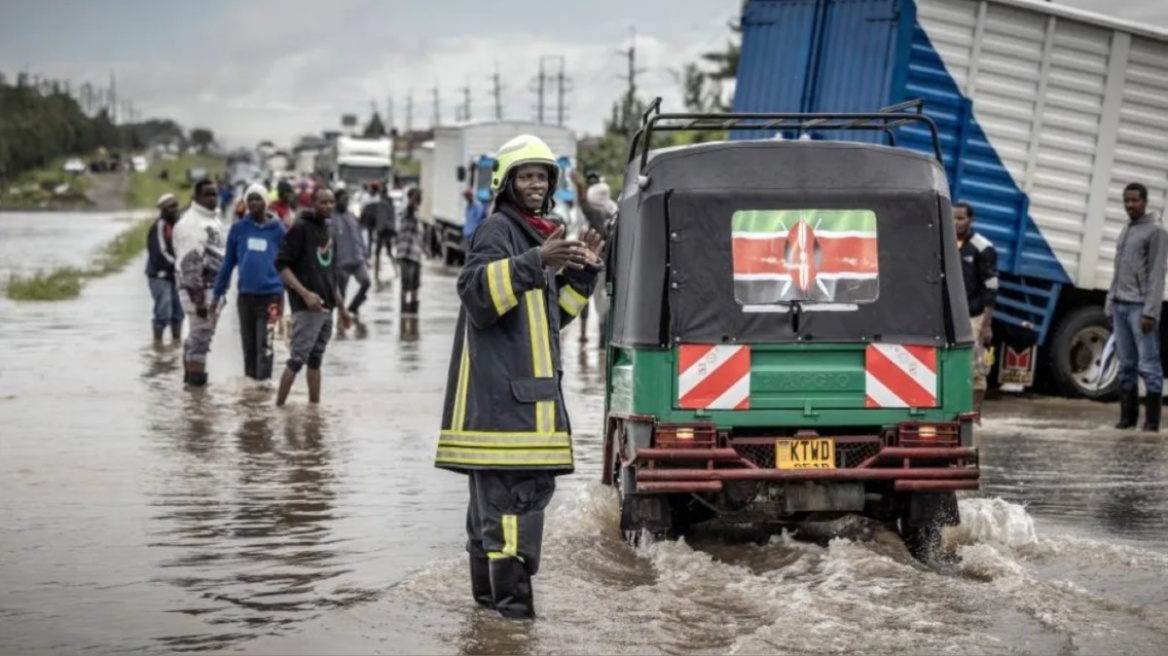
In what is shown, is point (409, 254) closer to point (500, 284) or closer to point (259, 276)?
point (259, 276)

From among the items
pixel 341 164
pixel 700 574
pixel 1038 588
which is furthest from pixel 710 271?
pixel 341 164

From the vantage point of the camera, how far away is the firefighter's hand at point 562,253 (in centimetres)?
783

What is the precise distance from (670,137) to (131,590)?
52.0m

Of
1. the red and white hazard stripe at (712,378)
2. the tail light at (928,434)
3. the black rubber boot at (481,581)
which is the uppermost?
the red and white hazard stripe at (712,378)

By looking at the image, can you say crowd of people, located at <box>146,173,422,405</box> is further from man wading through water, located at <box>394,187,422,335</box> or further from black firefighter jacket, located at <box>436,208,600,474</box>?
black firefighter jacket, located at <box>436,208,600,474</box>

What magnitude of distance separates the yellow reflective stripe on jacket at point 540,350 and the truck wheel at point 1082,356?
11536 mm

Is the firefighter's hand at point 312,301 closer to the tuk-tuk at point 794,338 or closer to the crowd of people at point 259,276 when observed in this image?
the crowd of people at point 259,276

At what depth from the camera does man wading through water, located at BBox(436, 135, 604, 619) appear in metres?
7.89

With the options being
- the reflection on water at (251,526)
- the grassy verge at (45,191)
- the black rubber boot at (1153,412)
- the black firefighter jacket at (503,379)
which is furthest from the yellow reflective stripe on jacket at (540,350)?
the grassy verge at (45,191)

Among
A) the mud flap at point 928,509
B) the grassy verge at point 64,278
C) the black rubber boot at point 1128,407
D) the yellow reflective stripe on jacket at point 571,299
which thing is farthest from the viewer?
the grassy verge at point 64,278

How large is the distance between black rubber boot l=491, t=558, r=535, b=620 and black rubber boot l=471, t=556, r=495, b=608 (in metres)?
0.15

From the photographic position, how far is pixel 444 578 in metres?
9.28

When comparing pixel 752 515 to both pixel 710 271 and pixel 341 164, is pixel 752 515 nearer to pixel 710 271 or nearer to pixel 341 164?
pixel 710 271

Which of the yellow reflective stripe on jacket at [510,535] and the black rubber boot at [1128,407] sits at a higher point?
the yellow reflective stripe on jacket at [510,535]
